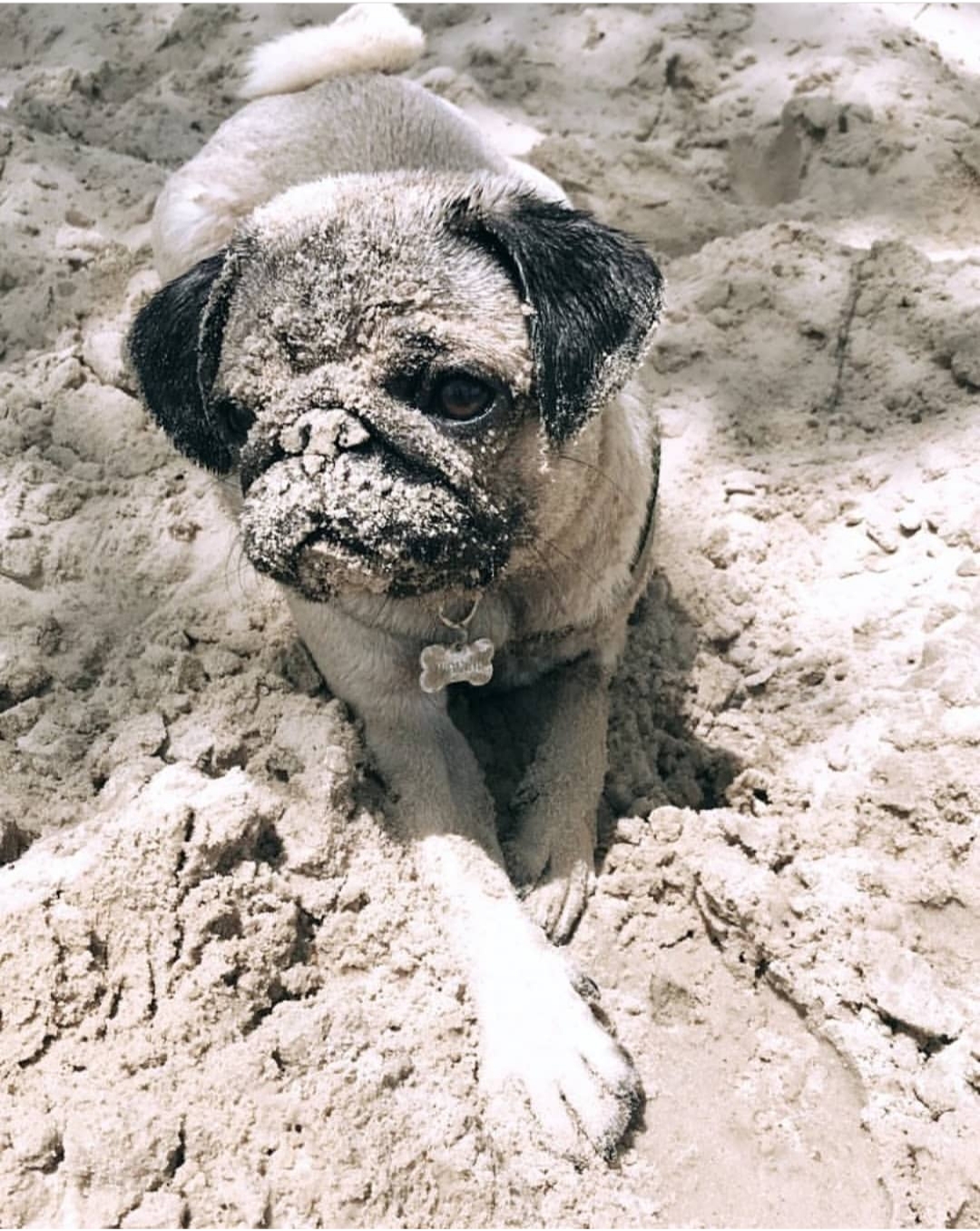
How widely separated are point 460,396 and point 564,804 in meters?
1.02

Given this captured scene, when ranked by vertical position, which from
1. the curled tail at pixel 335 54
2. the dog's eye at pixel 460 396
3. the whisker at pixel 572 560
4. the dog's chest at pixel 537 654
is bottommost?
the dog's chest at pixel 537 654

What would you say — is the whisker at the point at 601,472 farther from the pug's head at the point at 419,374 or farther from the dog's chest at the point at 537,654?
the dog's chest at the point at 537,654

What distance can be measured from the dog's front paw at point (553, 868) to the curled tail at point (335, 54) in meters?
2.94

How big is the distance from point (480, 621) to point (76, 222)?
2.56 metres

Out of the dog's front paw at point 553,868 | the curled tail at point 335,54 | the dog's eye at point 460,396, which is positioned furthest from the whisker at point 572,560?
the curled tail at point 335,54

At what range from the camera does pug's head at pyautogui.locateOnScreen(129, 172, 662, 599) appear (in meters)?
2.18

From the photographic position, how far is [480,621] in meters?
2.81

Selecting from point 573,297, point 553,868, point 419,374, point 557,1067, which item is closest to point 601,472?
point 573,297

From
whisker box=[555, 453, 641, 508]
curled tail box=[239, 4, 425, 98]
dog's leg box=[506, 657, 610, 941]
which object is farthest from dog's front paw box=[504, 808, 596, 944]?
curled tail box=[239, 4, 425, 98]

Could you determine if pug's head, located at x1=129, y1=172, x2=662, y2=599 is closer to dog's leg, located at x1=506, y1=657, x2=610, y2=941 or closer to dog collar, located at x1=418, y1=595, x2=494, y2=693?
dog collar, located at x1=418, y1=595, x2=494, y2=693

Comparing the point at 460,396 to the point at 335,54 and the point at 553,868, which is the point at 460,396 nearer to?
the point at 553,868

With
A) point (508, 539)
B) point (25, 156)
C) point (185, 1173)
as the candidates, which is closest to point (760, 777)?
point (508, 539)

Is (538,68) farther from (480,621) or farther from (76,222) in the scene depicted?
(480,621)

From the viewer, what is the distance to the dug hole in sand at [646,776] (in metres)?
2.01
